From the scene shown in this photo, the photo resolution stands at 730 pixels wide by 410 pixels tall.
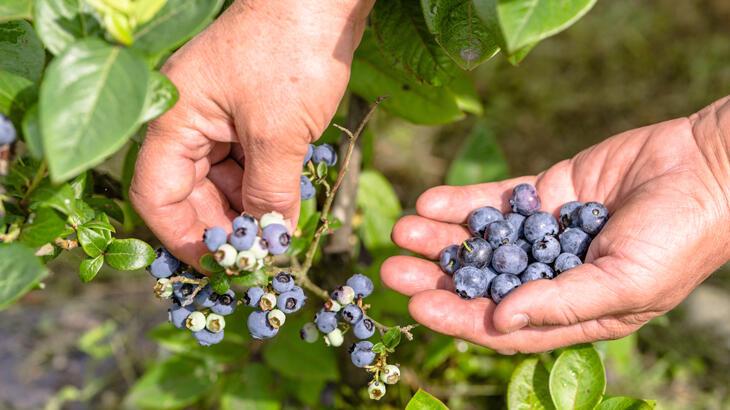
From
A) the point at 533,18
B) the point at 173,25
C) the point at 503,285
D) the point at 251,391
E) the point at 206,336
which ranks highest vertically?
the point at 533,18

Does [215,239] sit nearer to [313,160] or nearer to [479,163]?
[313,160]

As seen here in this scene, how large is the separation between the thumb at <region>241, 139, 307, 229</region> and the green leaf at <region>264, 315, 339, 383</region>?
71 centimetres

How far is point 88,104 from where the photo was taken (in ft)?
2.69

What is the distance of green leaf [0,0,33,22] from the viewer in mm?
963

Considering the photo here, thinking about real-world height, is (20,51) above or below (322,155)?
above

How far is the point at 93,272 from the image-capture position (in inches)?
46.7

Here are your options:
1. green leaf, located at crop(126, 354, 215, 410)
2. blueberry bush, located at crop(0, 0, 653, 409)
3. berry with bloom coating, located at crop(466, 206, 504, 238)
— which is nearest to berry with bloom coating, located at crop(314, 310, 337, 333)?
blueberry bush, located at crop(0, 0, 653, 409)

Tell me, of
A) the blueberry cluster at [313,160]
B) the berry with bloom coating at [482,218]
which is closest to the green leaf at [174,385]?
the blueberry cluster at [313,160]

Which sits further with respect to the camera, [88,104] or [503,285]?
[503,285]

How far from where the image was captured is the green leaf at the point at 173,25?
34.8 inches

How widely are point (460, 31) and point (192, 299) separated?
26.6 inches

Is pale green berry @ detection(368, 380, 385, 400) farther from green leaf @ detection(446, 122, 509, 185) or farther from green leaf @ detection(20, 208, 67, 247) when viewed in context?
green leaf @ detection(446, 122, 509, 185)

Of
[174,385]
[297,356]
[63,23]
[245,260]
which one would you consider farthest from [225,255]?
[174,385]

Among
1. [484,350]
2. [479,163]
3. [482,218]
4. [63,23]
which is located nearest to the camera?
[63,23]
